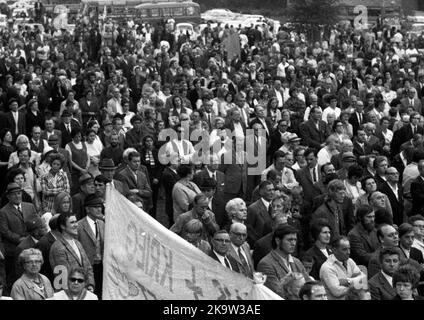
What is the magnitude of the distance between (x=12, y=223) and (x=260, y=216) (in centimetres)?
256

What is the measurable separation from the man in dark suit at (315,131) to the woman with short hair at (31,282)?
9785 millimetres

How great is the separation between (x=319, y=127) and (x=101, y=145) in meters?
A: 3.95

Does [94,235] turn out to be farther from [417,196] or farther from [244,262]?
[417,196]

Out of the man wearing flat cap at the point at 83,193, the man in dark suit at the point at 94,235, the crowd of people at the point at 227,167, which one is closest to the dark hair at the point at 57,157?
the crowd of people at the point at 227,167

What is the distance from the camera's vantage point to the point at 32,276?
35.9 feet

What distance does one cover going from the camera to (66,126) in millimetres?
19828

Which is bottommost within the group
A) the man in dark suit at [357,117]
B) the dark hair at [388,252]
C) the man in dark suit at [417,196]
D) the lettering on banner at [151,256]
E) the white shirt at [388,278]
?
the man in dark suit at [357,117]

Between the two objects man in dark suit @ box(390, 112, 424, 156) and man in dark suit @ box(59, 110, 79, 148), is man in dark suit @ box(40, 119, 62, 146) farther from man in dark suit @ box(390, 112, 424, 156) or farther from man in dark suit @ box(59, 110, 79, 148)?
man in dark suit @ box(390, 112, 424, 156)

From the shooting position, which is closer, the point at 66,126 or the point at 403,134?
the point at 66,126

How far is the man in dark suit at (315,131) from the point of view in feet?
66.9

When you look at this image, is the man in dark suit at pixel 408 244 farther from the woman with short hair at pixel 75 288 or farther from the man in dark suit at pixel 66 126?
the man in dark suit at pixel 66 126

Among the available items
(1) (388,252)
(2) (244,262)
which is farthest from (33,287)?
(1) (388,252)

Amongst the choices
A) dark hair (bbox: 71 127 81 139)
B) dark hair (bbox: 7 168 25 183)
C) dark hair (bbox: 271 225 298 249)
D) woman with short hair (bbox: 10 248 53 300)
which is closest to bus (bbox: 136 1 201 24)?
dark hair (bbox: 71 127 81 139)
